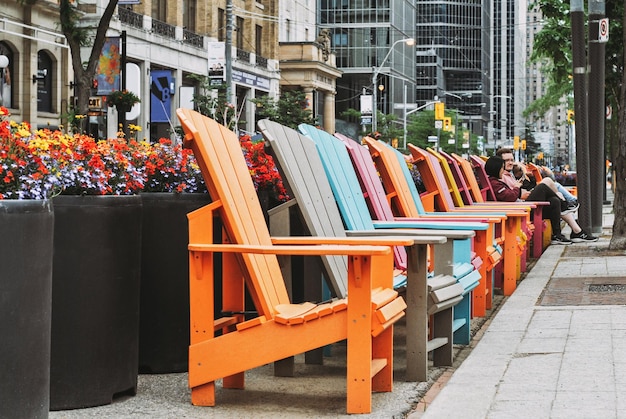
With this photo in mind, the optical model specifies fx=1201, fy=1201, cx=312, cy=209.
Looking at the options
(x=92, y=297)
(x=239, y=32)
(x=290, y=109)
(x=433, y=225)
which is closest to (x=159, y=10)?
(x=290, y=109)

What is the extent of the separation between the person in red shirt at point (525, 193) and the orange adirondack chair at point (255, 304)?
9047 millimetres

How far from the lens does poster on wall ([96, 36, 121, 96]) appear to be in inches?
1378

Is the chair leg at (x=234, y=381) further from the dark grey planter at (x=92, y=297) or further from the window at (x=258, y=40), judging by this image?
the window at (x=258, y=40)

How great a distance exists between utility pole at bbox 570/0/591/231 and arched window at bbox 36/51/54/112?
82.7 feet

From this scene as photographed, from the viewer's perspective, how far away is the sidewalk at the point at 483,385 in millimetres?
5609

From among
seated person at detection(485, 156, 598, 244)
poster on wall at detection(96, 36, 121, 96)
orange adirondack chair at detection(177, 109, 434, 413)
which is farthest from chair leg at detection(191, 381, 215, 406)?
poster on wall at detection(96, 36, 121, 96)

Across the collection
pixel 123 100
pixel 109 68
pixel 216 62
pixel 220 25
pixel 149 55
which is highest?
pixel 220 25

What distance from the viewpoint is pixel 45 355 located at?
4406 millimetres

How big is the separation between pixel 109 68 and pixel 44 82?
7238 mm

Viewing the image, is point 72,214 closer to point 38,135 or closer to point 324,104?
point 38,135

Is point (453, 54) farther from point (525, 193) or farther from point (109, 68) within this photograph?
point (525, 193)

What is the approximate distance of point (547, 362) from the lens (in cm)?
684

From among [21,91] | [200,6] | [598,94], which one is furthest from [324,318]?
[200,6]

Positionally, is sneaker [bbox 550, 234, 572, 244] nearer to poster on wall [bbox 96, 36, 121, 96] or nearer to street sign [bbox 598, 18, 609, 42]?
street sign [bbox 598, 18, 609, 42]
